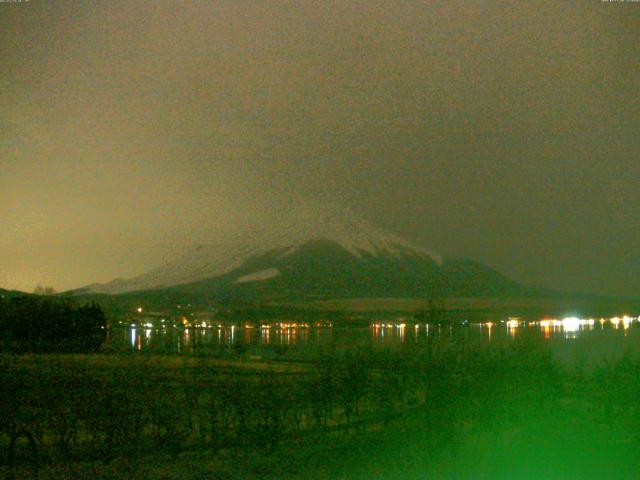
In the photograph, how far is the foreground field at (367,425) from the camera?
39.8ft

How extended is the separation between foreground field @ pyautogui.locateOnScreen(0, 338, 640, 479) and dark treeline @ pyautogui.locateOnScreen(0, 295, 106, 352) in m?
30.7

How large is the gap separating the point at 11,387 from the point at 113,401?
26.4ft

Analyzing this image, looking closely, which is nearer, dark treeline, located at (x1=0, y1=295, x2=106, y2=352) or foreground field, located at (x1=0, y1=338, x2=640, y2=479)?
foreground field, located at (x1=0, y1=338, x2=640, y2=479)

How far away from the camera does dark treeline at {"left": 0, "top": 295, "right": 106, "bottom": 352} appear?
158 ft

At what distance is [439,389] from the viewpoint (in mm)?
14938

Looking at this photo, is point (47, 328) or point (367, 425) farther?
point (47, 328)

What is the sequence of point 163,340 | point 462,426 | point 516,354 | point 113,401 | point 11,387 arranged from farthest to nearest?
point 163,340, point 11,387, point 516,354, point 462,426, point 113,401

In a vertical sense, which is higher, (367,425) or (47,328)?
(47,328)

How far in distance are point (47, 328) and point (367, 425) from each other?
37.9 m

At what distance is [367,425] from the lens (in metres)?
16.7

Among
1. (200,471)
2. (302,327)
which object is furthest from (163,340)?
(302,327)

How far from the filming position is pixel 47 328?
167ft

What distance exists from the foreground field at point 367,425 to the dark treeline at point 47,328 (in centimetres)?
3070

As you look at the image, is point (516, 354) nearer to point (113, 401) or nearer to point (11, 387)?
point (113, 401)
